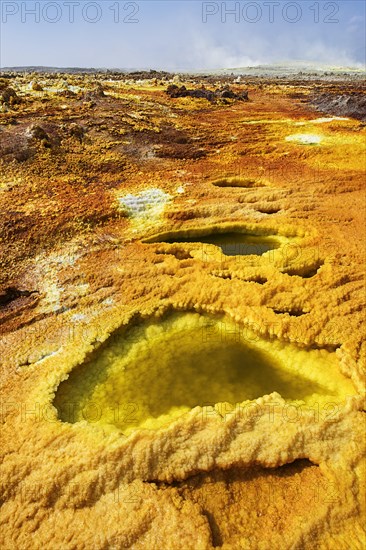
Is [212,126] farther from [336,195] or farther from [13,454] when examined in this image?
[13,454]

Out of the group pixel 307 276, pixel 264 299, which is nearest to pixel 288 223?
pixel 307 276

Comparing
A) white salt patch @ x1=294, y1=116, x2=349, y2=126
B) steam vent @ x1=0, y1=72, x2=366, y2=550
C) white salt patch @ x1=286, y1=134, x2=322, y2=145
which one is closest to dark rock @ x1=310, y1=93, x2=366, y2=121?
white salt patch @ x1=294, y1=116, x2=349, y2=126

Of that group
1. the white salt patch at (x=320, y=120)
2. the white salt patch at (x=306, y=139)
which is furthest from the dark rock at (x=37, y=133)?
the white salt patch at (x=320, y=120)

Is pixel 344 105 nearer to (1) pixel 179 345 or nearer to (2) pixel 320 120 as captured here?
(2) pixel 320 120

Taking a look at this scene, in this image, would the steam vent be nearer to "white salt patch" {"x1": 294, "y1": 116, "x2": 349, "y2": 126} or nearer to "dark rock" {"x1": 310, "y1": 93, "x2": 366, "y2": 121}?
"white salt patch" {"x1": 294, "y1": 116, "x2": 349, "y2": 126}

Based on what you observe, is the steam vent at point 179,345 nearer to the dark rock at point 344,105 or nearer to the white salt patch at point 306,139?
the white salt patch at point 306,139

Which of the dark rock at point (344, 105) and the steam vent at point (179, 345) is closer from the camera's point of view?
the steam vent at point (179, 345)
